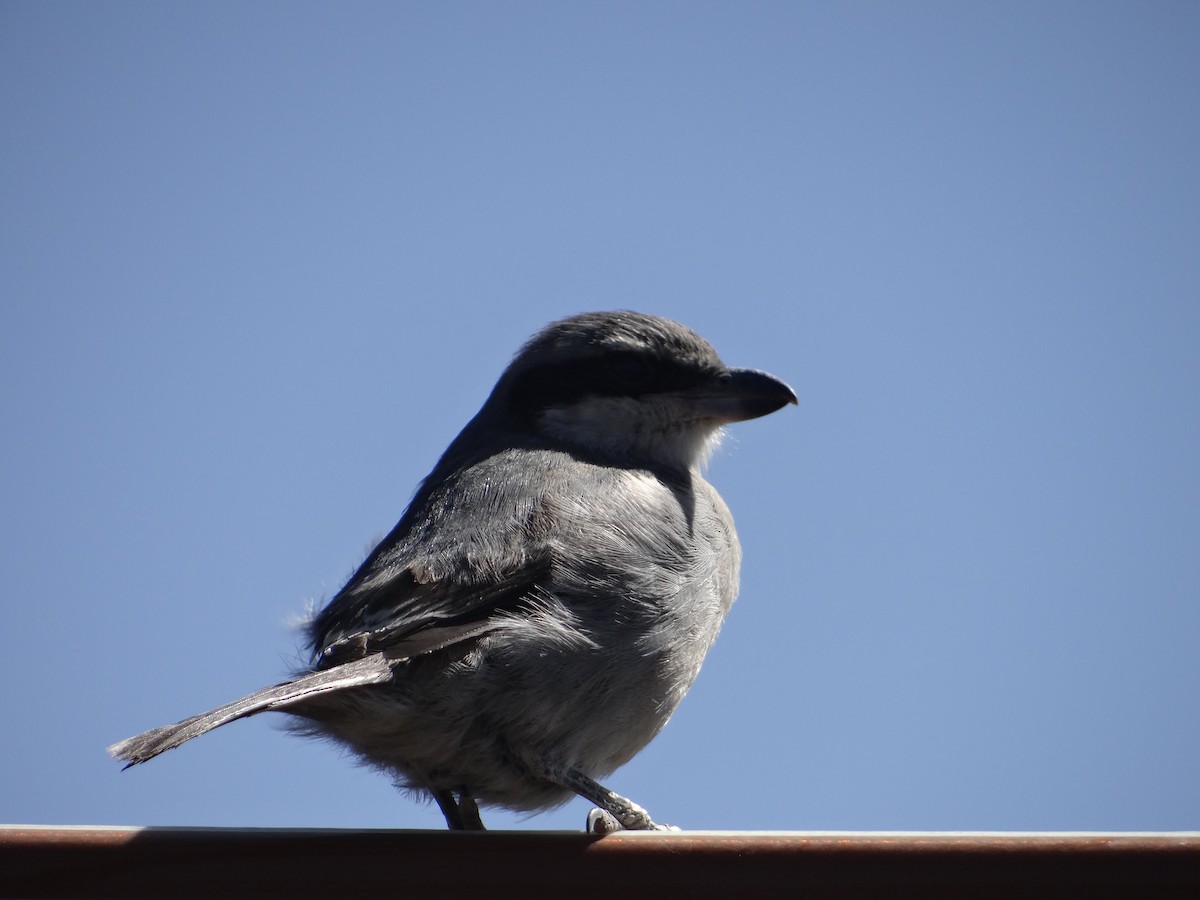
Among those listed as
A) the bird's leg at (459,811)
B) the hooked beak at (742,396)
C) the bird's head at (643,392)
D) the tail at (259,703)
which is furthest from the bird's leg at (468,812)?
the hooked beak at (742,396)

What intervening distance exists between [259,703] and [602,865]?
114 cm

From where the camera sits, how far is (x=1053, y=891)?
222cm

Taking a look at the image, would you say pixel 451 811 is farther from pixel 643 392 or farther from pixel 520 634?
pixel 643 392

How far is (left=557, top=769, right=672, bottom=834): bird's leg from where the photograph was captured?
3.62 metres

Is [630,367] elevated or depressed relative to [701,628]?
elevated

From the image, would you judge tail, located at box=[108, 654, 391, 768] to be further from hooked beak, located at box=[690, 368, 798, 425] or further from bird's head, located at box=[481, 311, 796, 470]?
hooked beak, located at box=[690, 368, 798, 425]

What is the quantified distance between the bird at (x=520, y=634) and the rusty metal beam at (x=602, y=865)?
59cm

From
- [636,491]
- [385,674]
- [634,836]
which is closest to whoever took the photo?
[634,836]

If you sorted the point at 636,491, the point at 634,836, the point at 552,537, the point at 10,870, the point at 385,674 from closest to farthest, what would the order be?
the point at 10,870
the point at 634,836
the point at 385,674
the point at 552,537
the point at 636,491

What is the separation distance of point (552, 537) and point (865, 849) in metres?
1.87

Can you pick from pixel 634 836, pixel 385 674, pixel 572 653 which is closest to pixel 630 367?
pixel 572 653

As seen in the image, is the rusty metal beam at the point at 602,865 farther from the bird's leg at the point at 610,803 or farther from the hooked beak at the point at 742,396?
the hooked beak at the point at 742,396

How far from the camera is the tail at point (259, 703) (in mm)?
2684

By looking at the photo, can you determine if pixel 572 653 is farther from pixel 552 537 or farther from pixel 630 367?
pixel 630 367
